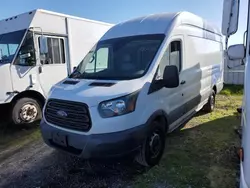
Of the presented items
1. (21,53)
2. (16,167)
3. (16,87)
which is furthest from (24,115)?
(16,167)

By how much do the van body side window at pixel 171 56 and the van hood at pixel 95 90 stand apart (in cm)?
62

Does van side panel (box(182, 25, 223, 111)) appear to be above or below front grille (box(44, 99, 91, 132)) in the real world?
above

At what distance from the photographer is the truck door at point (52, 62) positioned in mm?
5902

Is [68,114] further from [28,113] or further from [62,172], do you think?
[28,113]

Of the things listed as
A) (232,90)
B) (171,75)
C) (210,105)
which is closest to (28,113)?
(171,75)

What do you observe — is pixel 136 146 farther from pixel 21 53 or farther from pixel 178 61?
pixel 21 53

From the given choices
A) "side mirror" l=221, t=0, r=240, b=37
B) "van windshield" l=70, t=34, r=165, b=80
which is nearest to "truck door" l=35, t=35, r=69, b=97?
"van windshield" l=70, t=34, r=165, b=80

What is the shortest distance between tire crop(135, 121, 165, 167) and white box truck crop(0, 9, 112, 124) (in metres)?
3.62

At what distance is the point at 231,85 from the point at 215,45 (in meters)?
5.05

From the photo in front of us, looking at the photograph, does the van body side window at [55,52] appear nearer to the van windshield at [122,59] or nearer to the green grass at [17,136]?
the green grass at [17,136]

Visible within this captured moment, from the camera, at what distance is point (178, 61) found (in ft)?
13.8

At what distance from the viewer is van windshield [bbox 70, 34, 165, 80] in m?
3.55

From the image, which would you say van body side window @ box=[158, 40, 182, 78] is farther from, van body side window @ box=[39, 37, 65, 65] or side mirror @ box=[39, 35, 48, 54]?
van body side window @ box=[39, 37, 65, 65]

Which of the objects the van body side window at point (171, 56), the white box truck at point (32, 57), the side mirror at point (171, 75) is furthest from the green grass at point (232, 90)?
the side mirror at point (171, 75)
